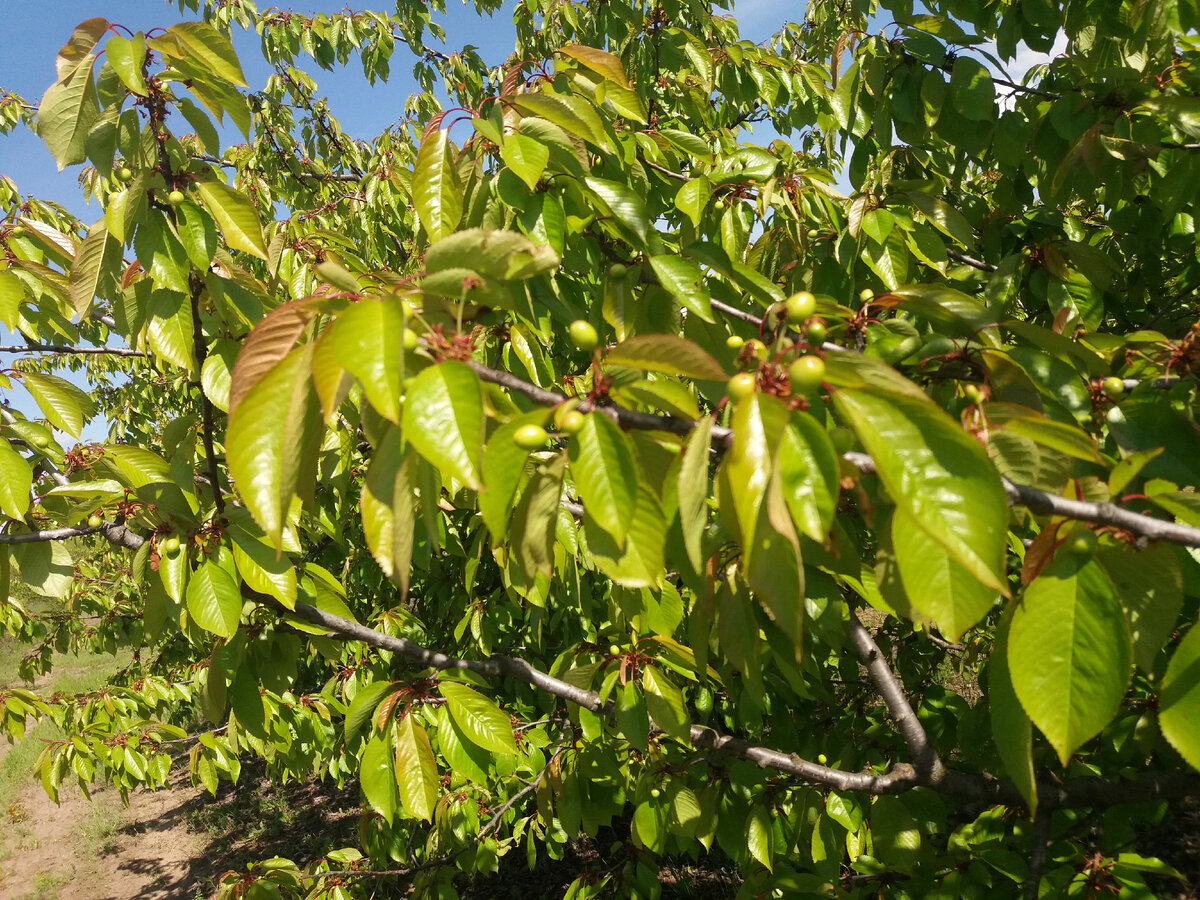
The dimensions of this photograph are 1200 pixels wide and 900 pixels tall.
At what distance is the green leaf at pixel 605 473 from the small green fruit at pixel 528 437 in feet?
0.14

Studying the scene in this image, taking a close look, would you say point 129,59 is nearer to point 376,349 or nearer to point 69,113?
point 69,113

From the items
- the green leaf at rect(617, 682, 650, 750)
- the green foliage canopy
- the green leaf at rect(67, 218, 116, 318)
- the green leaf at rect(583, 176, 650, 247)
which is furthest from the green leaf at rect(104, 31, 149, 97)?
the green leaf at rect(617, 682, 650, 750)

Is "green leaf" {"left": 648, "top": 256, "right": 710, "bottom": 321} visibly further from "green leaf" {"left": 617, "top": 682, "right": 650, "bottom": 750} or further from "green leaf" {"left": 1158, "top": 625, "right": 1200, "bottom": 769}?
"green leaf" {"left": 617, "top": 682, "right": 650, "bottom": 750}

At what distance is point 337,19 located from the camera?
232 inches

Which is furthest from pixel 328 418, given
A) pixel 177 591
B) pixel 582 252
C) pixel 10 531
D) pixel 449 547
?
pixel 449 547

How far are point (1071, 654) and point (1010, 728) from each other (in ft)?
0.50

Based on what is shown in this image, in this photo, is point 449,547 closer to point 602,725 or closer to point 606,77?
point 602,725

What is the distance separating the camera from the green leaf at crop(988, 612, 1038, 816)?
860 millimetres

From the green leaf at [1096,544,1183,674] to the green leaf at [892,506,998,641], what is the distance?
27 centimetres

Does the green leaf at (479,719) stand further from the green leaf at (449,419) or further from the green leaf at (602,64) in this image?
the green leaf at (602,64)

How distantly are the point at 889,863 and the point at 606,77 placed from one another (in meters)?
2.23

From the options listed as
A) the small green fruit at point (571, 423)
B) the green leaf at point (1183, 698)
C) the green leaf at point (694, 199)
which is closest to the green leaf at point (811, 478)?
the small green fruit at point (571, 423)

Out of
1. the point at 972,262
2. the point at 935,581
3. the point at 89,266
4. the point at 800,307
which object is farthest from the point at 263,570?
the point at 972,262

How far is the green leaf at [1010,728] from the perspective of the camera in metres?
0.86
